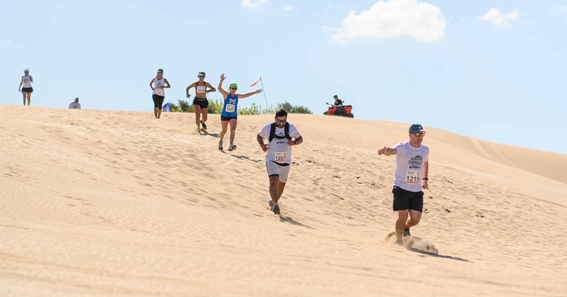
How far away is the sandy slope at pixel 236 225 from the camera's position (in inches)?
148

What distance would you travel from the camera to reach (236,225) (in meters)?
6.41

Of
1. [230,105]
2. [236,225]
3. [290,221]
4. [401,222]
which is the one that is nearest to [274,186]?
[290,221]

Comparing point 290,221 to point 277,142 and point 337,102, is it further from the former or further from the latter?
point 337,102

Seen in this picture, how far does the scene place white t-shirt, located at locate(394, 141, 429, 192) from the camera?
6.37 metres

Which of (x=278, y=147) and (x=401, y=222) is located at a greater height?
(x=278, y=147)

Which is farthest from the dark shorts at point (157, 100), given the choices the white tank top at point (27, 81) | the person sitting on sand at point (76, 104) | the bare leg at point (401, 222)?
the bare leg at point (401, 222)

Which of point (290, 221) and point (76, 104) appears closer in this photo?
point (290, 221)

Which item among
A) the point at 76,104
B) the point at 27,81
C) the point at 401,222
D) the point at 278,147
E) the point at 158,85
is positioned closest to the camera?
the point at 401,222

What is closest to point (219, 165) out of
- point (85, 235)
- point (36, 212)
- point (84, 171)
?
point (84, 171)

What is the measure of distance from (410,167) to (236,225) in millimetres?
2243

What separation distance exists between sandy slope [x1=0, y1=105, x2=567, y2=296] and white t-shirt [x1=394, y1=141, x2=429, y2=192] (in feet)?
2.38

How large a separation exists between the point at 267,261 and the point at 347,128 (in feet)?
72.2

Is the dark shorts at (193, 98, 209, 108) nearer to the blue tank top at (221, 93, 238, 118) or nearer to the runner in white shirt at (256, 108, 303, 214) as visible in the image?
the blue tank top at (221, 93, 238, 118)

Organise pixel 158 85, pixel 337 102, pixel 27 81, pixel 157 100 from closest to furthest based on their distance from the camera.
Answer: pixel 158 85 < pixel 157 100 < pixel 27 81 < pixel 337 102
